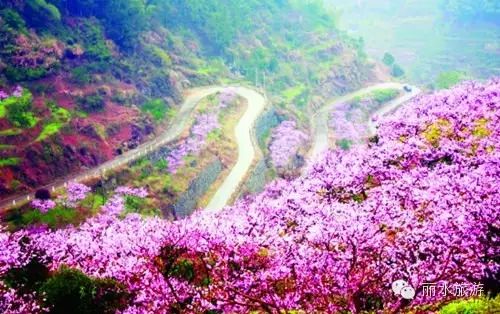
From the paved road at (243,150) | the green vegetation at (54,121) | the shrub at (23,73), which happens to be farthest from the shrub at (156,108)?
the shrub at (23,73)

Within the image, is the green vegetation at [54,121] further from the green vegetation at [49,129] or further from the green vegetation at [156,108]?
the green vegetation at [156,108]

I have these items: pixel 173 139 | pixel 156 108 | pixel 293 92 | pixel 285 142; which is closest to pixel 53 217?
pixel 173 139

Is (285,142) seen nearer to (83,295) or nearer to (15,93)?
(15,93)

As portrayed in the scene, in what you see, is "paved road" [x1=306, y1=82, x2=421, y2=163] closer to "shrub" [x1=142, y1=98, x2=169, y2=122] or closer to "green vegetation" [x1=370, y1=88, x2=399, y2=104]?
"green vegetation" [x1=370, y1=88, x2=399, y2=104]

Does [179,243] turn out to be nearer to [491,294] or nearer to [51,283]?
[51,283]

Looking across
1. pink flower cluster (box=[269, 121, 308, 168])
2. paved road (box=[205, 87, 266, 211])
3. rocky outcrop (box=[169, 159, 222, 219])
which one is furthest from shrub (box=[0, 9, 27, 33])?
pink flower cluster (box=[269, 121, 308, 168])

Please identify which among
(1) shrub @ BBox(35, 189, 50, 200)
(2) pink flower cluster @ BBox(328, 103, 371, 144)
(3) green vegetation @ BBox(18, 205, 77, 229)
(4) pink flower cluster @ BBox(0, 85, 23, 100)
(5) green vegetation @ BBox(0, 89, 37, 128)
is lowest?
(2) pink flower cluster @ BBox(328, 103, 371, 144)

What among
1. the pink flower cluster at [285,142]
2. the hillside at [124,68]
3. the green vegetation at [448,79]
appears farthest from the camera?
the green vegetation at [448,79]
